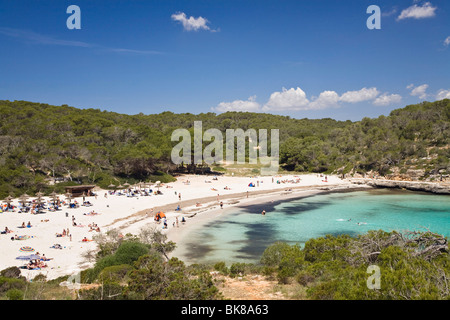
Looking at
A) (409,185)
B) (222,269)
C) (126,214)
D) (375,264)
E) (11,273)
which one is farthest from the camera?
(409,185)

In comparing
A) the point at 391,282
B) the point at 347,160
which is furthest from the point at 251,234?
the point at 347,160

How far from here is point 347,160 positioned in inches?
2509

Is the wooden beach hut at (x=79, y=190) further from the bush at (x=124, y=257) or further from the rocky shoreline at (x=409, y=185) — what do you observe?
the rocky shoreline at (x=409, y=185)

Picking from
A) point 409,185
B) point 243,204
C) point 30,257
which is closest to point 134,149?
point 243,204

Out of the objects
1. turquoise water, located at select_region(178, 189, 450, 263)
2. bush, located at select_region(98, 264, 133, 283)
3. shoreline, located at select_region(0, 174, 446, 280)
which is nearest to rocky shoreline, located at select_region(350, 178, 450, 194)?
shoreline, located at select_region(0, 174, 446, 280)

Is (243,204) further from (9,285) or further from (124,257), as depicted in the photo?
(9,285)

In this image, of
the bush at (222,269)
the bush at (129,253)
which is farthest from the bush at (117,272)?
the bush at (222,269)

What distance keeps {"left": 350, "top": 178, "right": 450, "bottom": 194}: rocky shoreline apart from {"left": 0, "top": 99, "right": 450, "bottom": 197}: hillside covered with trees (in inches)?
127

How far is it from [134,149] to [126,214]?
2115cm

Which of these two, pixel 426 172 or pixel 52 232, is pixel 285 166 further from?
pixel 52 232

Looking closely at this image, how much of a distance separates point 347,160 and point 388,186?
13.6 m

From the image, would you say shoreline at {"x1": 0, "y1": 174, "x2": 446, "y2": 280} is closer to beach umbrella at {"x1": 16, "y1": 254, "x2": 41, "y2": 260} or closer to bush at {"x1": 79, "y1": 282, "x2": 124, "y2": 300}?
beach umbrella at {"x1": 16, "y1": 254, "x2": 41, "y2": 260}

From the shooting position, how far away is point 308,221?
97.8 feet

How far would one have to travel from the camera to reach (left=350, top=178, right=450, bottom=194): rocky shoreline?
147 feet
